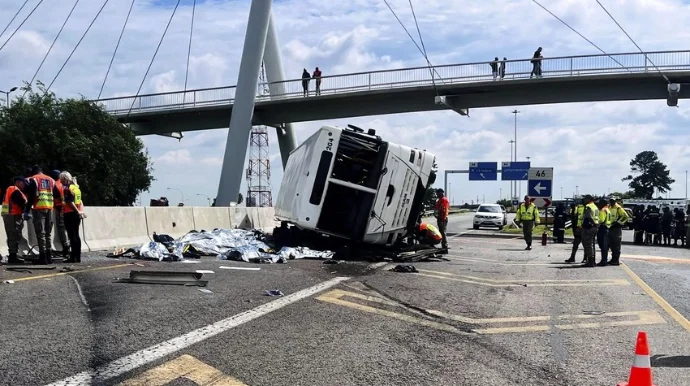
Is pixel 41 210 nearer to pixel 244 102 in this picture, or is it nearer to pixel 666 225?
pixel 244 102

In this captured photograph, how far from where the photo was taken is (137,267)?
1177 cm

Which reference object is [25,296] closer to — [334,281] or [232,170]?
[334,281]

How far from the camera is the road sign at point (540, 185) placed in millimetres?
31123

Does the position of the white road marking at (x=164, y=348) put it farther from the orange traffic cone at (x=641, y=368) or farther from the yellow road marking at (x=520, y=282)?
the yellow road marking at (x=520, y=282)

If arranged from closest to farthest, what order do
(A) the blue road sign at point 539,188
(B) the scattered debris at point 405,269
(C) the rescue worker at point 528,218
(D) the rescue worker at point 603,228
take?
1. (B) the scattered debris at point 405,269
2. (D) the rescue worker at point 603,228
3. (C) the rescue worker at point 528,218
4. (A) the blue road sign at point 539,188

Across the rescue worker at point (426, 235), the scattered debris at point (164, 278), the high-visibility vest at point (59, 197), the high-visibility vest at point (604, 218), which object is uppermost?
the high-visibility vest at point (59, 197)

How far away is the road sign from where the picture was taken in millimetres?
31123

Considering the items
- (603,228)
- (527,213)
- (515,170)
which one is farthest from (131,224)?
(515,170)

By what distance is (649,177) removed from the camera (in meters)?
134

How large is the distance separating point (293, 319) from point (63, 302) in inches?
104

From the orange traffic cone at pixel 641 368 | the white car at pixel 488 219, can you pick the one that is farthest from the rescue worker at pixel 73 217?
the white car at pixel 488 219

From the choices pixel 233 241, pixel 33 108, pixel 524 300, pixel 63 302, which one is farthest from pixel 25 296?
pixel 33 108

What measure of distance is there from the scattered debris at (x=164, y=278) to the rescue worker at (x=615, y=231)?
34.7 ft

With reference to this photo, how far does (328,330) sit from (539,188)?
26.1 meters
